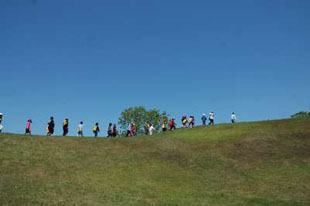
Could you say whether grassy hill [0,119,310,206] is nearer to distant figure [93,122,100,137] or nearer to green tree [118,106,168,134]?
distant figure [93,122,100,137]

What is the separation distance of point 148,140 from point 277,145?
595 inches

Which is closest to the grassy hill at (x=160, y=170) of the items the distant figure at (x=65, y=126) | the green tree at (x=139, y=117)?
the distant figure at (x=65, y=126)

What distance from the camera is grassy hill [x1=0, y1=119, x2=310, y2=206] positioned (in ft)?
74.0

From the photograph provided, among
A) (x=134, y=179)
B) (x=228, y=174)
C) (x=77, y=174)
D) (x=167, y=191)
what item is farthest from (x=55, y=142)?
(x=228, y=174)

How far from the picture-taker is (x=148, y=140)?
40375mm

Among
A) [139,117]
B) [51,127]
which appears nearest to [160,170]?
[51,127]

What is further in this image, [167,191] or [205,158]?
[205,158]

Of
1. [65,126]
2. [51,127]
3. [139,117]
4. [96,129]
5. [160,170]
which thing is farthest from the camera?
[139,117]

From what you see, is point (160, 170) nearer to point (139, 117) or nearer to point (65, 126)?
point (65, 126)

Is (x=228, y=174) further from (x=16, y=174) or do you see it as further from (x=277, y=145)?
(x=16, y=174)

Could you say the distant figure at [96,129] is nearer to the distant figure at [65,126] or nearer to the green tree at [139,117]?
the distant figure at [65,126]

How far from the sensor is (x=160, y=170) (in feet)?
95.8

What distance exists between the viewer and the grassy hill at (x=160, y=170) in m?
22.5

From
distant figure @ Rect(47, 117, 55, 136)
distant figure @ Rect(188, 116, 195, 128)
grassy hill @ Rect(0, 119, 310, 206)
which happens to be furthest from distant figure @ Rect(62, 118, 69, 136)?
distant figure @ Rect(188, 116, 195, 128)
